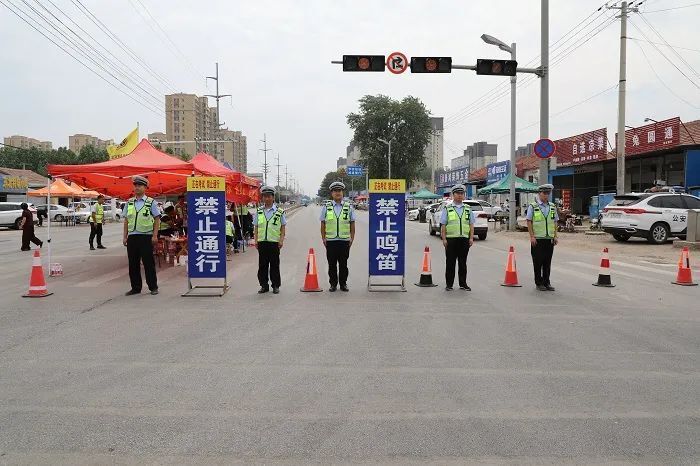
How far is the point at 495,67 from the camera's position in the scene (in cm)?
1805

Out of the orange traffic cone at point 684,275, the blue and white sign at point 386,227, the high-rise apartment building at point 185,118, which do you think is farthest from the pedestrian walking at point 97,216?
the high-rise apartment building at point 185,118

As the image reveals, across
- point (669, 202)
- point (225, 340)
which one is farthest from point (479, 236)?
point (225, 340)

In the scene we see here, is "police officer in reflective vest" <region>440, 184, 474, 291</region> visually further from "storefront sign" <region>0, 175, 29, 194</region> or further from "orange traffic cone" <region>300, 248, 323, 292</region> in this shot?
"storefront sign" <region>0, 175, 29, 194</region>

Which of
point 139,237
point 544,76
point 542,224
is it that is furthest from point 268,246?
point 544,76

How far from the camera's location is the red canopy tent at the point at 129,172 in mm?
13251

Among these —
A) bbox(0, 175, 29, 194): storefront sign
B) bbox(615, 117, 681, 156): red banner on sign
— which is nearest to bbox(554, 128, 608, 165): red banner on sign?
bbox(615, 117, 681, 156): red banner on sign

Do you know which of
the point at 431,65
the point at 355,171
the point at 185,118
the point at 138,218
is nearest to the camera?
the point at 138,218

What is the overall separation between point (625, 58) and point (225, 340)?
22.0m

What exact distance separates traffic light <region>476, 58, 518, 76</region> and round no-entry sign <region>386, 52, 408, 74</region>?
2626mm

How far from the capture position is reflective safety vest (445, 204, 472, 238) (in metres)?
10.1

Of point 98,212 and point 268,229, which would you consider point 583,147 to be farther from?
point 268,229

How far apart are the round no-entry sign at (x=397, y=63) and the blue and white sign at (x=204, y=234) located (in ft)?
29.0

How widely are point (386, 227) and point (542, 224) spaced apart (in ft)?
9.27

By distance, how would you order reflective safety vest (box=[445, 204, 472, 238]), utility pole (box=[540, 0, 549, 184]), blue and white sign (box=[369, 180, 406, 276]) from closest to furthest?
reflective safety vest (box=[445, 204, 472, 238]), blue and white sign (box=[369, 180, 406, 276]), utility pole (box=[540, 0, 549, 184])
